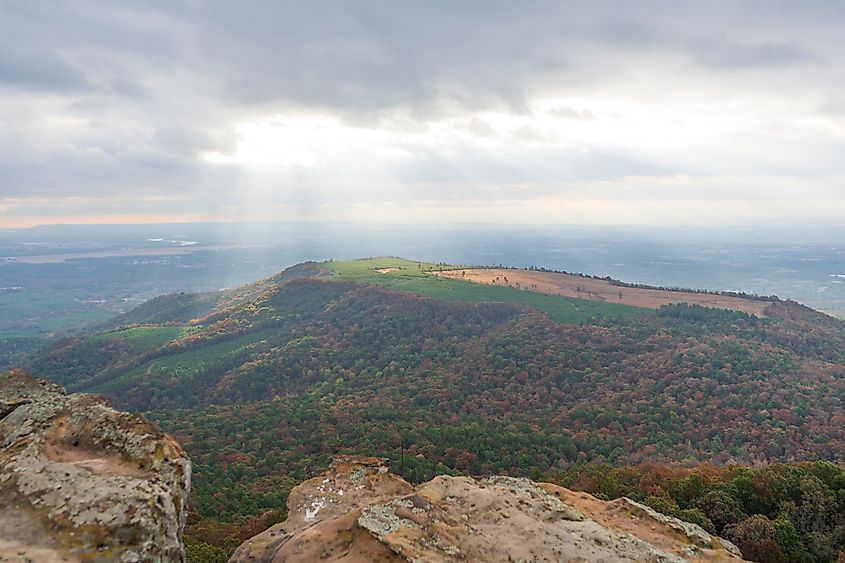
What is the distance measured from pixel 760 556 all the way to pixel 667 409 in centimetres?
4379

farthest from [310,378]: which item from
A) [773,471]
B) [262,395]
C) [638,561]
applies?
[638,561]

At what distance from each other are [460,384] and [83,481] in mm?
69191

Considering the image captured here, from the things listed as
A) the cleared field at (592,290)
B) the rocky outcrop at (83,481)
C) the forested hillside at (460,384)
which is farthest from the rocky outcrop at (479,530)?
the cleared field at (592,290)

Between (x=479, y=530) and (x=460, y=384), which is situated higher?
(x=479, y=530)

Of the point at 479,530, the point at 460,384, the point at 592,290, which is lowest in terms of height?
the point at 460,384

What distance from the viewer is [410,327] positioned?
108 meters

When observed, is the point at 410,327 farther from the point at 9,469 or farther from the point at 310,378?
the point at 9,469

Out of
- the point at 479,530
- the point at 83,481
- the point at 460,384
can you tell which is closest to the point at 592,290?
the point at 460,384

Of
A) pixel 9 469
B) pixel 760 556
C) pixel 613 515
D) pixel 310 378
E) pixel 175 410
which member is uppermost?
pixel 9 469

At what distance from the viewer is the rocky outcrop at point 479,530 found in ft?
53.0

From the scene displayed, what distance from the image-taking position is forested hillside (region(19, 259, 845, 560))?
169 ft

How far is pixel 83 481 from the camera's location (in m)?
12.5

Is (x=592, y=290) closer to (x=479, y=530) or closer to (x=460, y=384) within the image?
(x=460, y=384)

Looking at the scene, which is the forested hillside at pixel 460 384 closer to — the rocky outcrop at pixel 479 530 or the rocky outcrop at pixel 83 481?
the rocky outcrop at pixel 479 530
